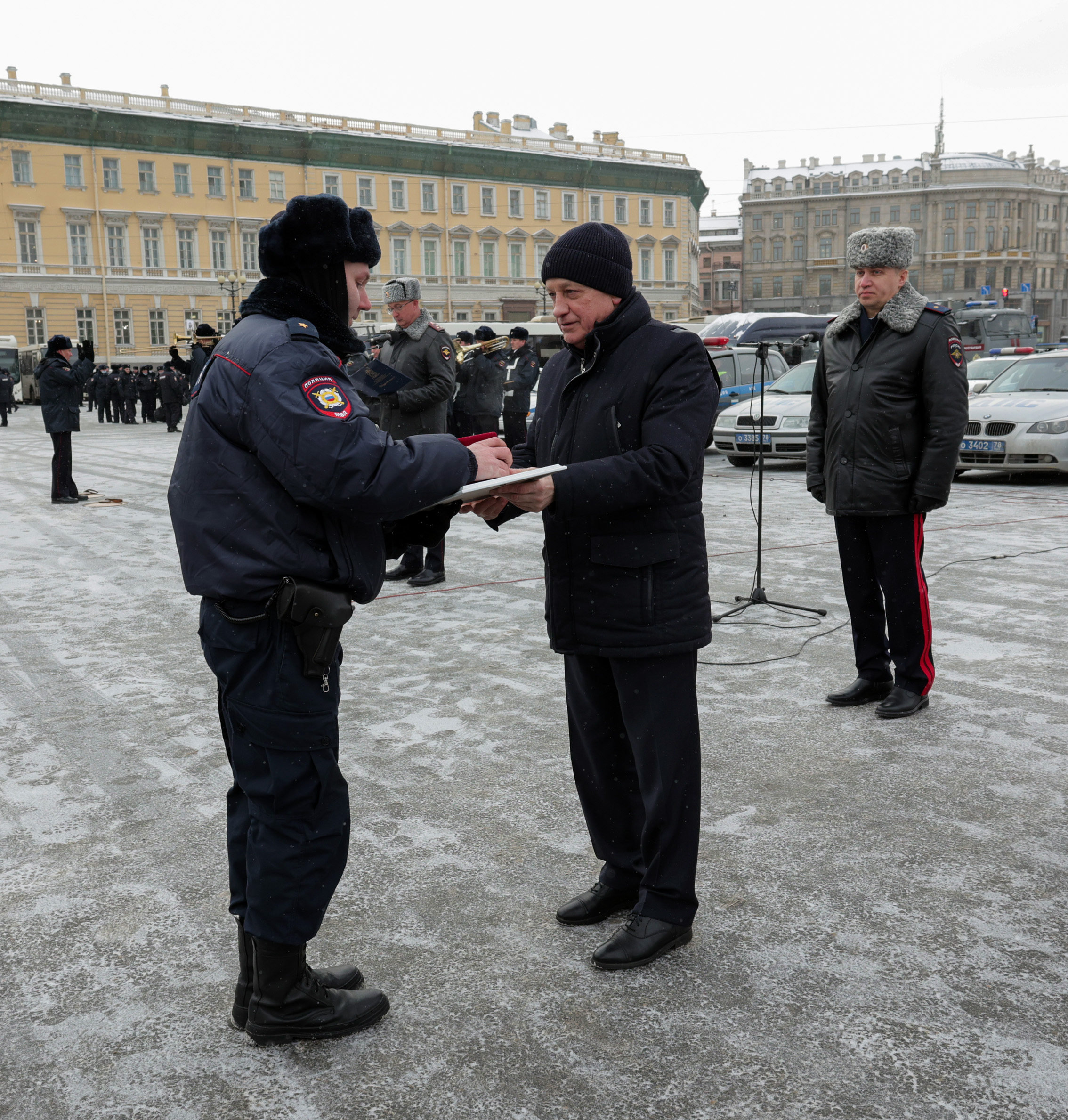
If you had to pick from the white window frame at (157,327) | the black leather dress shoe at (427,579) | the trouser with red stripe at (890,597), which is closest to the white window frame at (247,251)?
the white window frame at (157,327)

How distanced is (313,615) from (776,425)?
1299 centimetres

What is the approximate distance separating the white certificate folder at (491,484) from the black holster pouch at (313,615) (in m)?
0.30

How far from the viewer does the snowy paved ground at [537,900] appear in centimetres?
234

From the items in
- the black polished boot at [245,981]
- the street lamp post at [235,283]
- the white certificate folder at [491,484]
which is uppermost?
the street lamp post at [235,283]

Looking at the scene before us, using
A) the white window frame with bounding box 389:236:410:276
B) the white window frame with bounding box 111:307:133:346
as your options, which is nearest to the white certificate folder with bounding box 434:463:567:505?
the white window frame with bounding box 111:307:133:346

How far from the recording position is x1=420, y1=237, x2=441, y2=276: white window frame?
2537 inches

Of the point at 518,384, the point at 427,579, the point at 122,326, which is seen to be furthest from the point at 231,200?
the point at 427,579

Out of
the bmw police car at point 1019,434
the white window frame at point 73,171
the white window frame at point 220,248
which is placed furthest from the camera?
the white window frame at point 220,248

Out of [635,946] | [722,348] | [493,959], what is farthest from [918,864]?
[722,348]

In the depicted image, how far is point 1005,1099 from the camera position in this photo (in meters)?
2.24

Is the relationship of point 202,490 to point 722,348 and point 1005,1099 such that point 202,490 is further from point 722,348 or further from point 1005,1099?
point 722,348

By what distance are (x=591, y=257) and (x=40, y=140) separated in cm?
5908

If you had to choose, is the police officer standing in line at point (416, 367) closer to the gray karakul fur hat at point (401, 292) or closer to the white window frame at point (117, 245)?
the gray karakul fur hat at point (401, 292)

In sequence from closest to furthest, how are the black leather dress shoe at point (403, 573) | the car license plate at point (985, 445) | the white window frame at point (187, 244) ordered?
the black leather dress shoe at point (403, 573) < the car license plate at point (985, 445) < the white window frame at point (187, 244)
